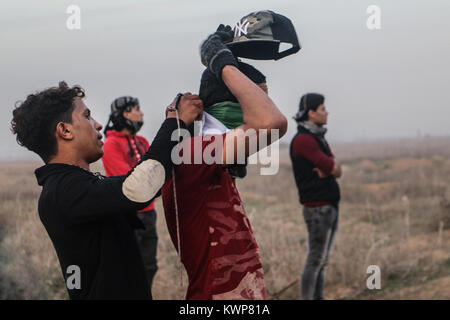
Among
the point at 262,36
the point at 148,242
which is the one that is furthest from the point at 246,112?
the point at 148,242

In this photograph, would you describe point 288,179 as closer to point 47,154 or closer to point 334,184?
point 334,184

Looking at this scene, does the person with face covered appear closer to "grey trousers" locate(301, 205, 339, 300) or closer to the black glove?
"grey trousers" locate(301, 205, 339, 300)

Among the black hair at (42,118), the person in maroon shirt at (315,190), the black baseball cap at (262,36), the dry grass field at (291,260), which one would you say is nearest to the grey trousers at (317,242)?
the person in maroon shirt at (315,190)

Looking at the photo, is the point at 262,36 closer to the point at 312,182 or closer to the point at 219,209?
the point at 219,209

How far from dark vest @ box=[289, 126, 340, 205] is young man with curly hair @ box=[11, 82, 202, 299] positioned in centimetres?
327

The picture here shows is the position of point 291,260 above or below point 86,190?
below

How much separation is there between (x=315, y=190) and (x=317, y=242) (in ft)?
1.68

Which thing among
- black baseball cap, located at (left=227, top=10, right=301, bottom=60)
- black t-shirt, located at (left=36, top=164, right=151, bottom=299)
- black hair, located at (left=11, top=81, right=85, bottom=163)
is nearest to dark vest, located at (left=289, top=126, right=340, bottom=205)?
black baseball cap, located at (left=227, top=10, right=301, bottom=60)

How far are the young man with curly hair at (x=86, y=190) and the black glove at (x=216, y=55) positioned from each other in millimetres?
172

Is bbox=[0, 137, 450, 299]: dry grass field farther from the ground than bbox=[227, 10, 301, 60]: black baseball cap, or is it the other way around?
bbox=[227, 10, 301, 60]: black baseball cap

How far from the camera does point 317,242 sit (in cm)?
A: 545

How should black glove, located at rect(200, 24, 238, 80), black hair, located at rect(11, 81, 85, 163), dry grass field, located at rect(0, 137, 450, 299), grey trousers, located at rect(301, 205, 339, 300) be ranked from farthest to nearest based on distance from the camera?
dry grass field, located at rect(0, 137, 450, 299)
grey trousers, located at rect(301, 205, 339, 300)
black hair, located at rect(11, 81, 85, 163)
black glove, located at rect(200, 24, 238, 80)

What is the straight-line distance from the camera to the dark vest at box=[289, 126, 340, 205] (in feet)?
18.1

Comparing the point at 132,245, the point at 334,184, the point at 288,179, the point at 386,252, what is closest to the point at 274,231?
the point at 386,252
